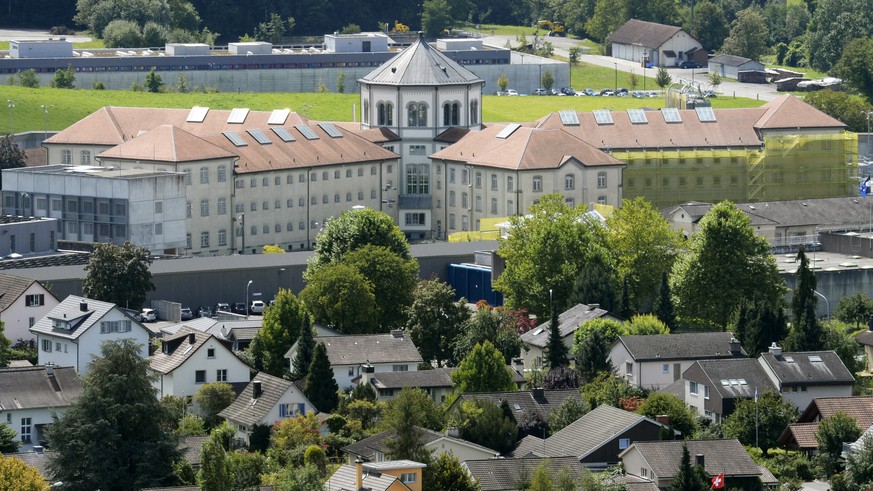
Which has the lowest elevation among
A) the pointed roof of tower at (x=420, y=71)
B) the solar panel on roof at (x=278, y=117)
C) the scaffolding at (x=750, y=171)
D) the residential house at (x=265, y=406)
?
the residential house at (x=265, y=406)

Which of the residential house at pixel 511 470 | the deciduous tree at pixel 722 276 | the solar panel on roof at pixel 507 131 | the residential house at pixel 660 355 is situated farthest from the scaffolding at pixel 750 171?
the residential house at pixel 511 470

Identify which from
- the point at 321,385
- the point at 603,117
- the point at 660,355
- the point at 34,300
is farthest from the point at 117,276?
the point at 603,117

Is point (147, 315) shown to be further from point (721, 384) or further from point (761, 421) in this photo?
point (761, 421)

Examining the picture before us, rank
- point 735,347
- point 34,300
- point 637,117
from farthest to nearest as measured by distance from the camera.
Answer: point 637,117 < point 34,300 < point 735,347

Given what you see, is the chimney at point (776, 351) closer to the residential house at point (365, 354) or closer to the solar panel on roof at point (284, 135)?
the residential house at point (365, 354)

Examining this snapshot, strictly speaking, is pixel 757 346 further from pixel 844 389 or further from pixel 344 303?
pixel 344 303

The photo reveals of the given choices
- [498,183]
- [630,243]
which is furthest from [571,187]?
[630,243]
